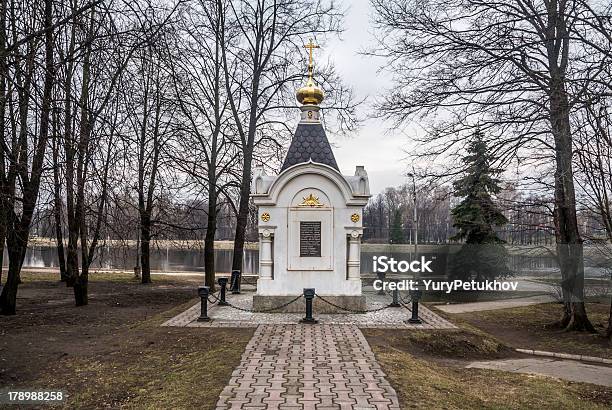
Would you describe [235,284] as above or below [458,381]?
above

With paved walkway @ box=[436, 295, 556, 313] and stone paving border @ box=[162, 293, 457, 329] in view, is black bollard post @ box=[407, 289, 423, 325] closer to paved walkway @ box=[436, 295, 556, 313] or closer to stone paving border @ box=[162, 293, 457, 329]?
stone paving border @ box=[162, 293, 457, 329]

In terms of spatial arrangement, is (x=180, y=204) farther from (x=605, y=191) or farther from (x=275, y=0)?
(x=605, y=191)

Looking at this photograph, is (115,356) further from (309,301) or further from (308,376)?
(309,301)

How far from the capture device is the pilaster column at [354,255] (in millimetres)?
13523

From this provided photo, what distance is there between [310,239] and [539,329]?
685 centimetres

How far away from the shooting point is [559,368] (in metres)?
9.84

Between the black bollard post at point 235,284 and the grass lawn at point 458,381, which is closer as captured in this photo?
the grass lawn at point 458,381

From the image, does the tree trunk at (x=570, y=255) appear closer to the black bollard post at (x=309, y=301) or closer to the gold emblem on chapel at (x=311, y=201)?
the gold emblem on chapel at (x=311, y=201)

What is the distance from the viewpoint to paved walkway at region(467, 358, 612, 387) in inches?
356

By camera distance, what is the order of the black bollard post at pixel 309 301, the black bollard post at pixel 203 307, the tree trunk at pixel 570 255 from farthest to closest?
the tree trunk at pixel 570 255 < the black bollard post at pixel 203 307 < the black bollard post at pixel 309 301

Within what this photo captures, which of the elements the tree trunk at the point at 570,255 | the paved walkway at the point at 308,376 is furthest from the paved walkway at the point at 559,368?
the tree trunk at the point at 570,255

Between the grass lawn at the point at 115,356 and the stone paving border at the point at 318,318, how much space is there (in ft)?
1.89

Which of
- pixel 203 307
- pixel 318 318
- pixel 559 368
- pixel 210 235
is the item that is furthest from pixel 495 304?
pixel 203 307

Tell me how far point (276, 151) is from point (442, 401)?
1455 cm
